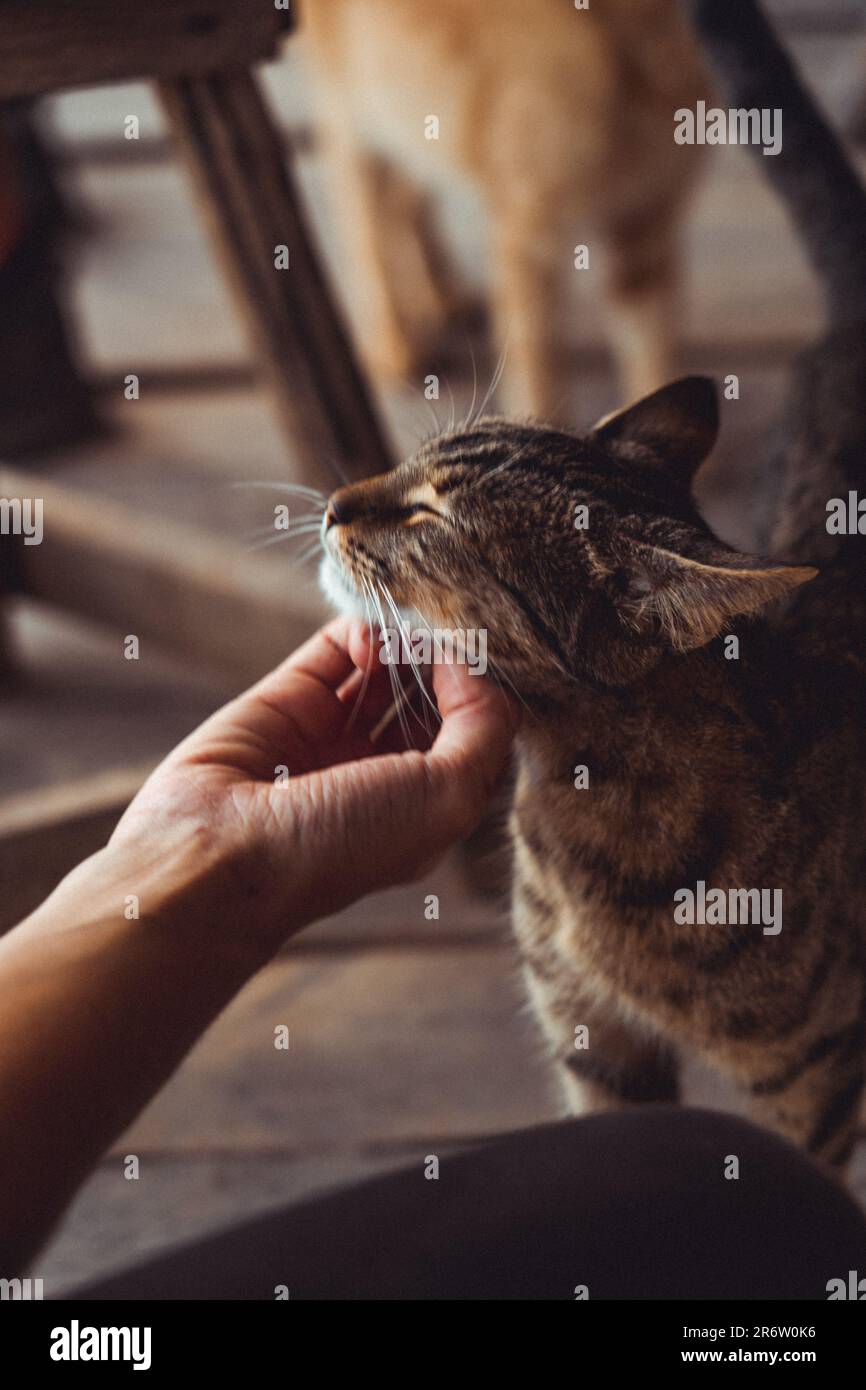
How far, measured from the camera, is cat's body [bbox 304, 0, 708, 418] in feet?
5.70

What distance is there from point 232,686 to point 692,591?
1164 millimetres

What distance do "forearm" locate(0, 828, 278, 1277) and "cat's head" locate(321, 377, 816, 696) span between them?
0.23 m

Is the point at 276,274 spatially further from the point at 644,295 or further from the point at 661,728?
the point at 644,295

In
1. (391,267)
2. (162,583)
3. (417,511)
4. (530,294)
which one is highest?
(391,267)

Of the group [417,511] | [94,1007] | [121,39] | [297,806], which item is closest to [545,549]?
[417,511]

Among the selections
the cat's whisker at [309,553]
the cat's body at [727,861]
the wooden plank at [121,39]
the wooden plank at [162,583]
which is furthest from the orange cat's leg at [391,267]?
the cat's body at [727,861]

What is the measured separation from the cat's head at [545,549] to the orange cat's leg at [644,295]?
3.81 ft

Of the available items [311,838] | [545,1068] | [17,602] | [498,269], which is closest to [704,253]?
[498,269]

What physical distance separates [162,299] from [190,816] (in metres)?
2.36

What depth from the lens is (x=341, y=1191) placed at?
2.03 ft

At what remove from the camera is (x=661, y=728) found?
801mm

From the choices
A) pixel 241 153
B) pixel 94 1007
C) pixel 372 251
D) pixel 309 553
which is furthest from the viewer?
pixel 372 251

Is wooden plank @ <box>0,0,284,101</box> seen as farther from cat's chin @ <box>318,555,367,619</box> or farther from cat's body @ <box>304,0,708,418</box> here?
cat's body @ <box>304,0,708,418</box>

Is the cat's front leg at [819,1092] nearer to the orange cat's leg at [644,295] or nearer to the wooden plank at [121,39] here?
the wooden plank at [121,39]
